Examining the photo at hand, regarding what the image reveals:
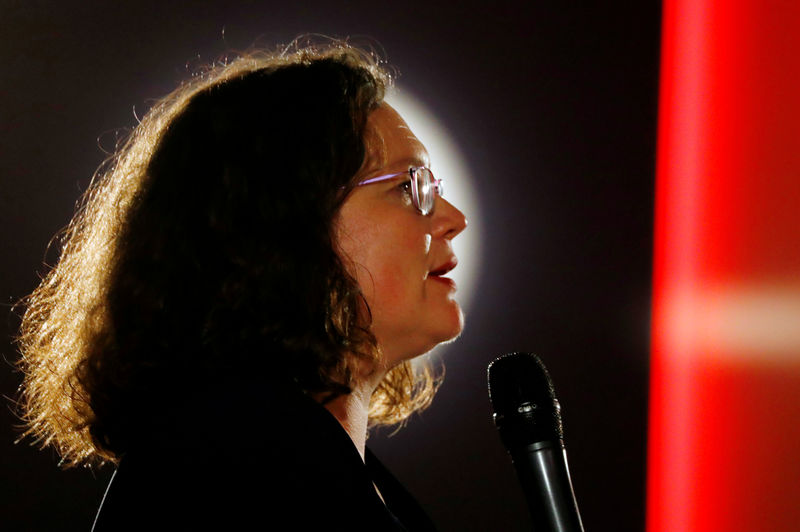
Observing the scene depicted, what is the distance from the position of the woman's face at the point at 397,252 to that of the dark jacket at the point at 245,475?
28 cm

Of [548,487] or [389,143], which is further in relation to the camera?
[389,143]

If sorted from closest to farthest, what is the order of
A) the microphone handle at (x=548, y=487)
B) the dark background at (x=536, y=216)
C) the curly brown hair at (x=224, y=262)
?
the microphone handle at (x=548, y=487) → the curly brown hair at (x=224, y=262) → the dark background at (x=536, y=216)

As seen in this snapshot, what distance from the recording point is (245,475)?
76 cm

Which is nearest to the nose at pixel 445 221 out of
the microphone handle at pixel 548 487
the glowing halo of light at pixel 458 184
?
the microphone handle at pixel 548 487

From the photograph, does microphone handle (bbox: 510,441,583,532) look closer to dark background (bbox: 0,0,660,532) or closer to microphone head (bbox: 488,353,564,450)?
microphone head (bbox: 488,353,564,450)

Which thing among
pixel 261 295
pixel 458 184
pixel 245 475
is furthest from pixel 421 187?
pixel 458 184

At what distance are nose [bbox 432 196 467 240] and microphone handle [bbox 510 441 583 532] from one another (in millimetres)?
377

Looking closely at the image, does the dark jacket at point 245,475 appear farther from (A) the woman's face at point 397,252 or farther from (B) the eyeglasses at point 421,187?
(B) the eyeglasses at point 421,187

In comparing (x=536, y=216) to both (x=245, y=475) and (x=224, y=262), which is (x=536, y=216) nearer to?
(x=224, y=262)

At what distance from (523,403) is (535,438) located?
5 cm

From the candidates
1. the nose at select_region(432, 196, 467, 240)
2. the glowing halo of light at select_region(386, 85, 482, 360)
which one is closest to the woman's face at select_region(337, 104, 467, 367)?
the nose at select_region(432, 196, 467, 240)

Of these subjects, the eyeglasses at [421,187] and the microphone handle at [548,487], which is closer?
the microphone handle at [548,487]

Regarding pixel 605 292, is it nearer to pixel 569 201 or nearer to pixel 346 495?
pixel 569 201

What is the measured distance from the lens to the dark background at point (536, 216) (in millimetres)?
2262
